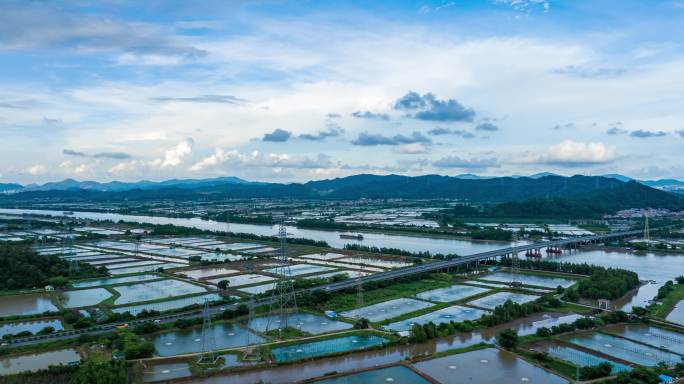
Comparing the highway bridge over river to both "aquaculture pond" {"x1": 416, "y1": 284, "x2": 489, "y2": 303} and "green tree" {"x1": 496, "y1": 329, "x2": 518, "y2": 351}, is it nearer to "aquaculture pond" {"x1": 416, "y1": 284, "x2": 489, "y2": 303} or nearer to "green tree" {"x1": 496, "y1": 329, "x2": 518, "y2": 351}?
"aquaculture pond" {"x1": 416, "y1": 284, "x2": 489, "y2": 303}

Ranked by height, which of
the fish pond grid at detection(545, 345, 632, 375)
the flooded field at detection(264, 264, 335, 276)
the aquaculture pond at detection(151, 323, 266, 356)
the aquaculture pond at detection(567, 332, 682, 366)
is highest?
the flooded field at detection(264, 264, 335, 276)

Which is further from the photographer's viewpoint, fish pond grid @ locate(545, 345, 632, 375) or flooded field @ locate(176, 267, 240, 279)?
flooded field @ locate(176, 267, 240, 279)

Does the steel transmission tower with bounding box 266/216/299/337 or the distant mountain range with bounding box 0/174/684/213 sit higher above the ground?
the distant mountain range with bounding box 0/174/684/213

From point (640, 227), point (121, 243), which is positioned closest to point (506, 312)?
point (121, 243)

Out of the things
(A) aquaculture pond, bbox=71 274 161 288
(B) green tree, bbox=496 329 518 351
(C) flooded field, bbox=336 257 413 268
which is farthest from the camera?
(C) flooded field, bbox=336 257 413 268

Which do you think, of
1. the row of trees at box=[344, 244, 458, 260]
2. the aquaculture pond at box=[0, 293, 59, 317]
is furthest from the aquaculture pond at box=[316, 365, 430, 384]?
the row of trees at box=[344, 244, 458, 260]

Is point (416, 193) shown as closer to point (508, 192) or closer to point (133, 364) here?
point (508, 192)

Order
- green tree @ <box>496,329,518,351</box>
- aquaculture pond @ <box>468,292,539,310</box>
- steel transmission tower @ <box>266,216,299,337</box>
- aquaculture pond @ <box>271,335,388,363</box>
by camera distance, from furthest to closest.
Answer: aquaculture pond @ <box>468,292,539,310</box> → steel transmission tower @ <box>266,216,299,337</box> → green tree @ <box>496,329,518,351</box> → aquaculture pond @ <box>271,335,388,363</box>
